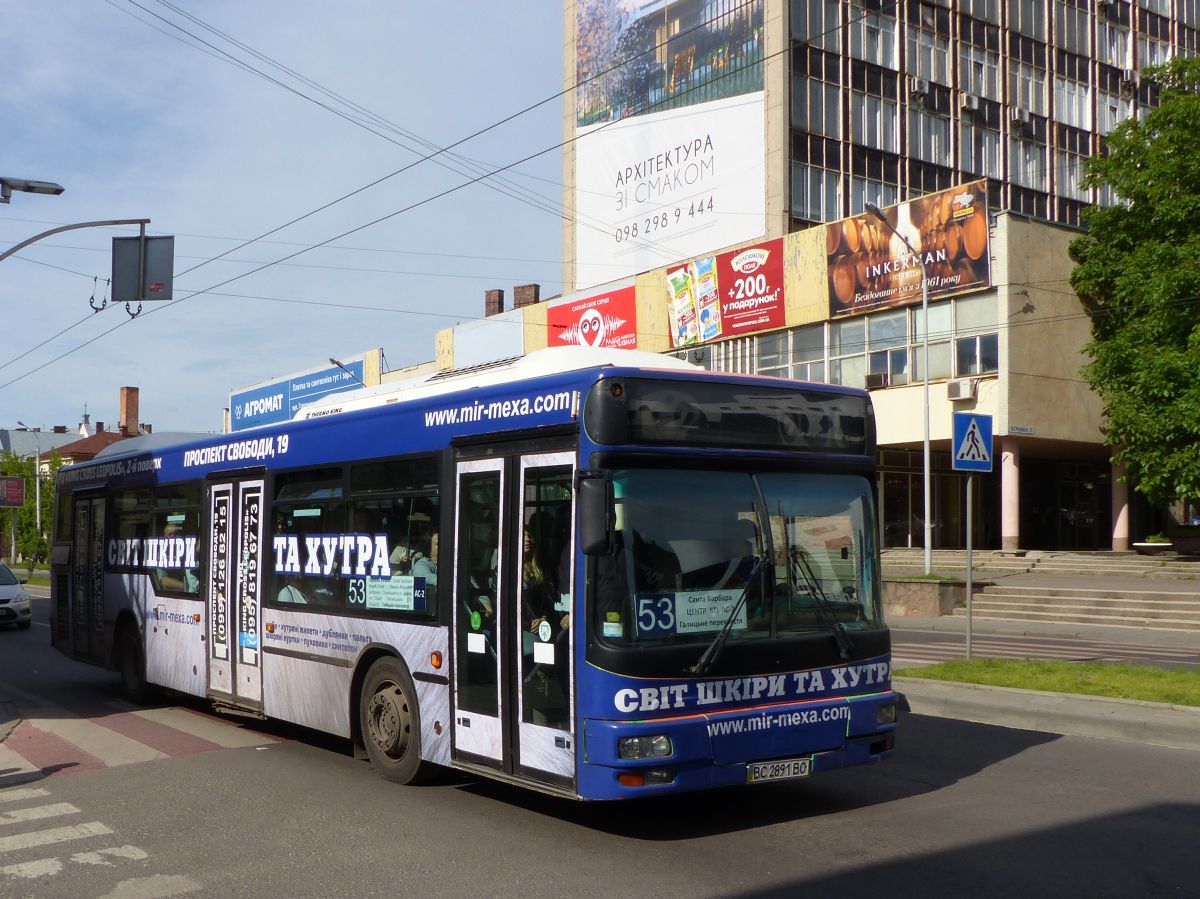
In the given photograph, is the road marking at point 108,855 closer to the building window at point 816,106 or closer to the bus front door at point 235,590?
the bus front door at point 235,590

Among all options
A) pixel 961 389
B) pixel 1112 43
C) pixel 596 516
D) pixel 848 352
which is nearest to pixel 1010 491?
pixel 961 389

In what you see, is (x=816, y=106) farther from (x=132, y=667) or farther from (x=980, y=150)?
(x=132, y=667)

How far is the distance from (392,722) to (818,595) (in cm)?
325

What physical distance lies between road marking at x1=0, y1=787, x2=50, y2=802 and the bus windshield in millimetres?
4581

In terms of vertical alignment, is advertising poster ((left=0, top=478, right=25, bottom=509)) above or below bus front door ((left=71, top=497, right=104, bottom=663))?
above

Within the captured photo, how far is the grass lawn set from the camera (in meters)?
11.9

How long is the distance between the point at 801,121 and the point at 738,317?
38.0 feet

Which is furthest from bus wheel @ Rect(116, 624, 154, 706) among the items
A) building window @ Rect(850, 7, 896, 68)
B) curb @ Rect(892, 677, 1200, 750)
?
building window @ Rect(850, 7, 896, 68)

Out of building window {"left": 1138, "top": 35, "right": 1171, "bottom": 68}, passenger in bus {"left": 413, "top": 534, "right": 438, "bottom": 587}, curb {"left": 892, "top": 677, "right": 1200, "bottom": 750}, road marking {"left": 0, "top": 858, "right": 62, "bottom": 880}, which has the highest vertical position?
building window {"left": 1138, "top": 35, "right": 1171, "bottom": 68}

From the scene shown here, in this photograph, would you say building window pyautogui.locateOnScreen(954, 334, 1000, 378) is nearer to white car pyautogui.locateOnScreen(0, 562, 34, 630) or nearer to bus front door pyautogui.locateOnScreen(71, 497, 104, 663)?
white car pyautogui.locateOnScreen(0, 562, 34, 630)

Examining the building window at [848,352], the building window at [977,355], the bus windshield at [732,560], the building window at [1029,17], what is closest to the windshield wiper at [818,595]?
the bus windshield at [732,560]

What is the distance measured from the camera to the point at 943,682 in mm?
13055

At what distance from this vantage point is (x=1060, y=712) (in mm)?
10969

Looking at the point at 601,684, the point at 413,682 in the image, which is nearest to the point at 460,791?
the point at 413,682
